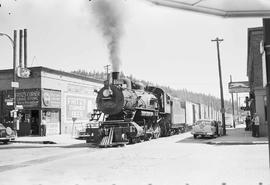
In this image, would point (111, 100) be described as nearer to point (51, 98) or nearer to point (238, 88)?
point (51, 98)

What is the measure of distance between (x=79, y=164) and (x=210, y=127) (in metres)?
15.4

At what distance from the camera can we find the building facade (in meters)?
31.9

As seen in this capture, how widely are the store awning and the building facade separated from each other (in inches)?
1065

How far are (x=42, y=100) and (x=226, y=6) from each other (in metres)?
29.8

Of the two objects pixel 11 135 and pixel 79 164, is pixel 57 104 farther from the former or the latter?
pixel 79 164

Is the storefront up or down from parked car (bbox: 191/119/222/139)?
up

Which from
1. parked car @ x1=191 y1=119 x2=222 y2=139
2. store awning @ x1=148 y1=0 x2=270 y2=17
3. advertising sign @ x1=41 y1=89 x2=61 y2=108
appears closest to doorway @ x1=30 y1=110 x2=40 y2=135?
advertising sign @ x1=41 y1=89 x2=61 y2=108

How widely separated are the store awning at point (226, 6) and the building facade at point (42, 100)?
2706cm

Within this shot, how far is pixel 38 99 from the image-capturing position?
104 ft

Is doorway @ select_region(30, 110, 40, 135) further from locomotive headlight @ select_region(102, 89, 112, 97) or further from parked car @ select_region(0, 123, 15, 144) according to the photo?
locomotive headlight @ select_region(102, 89, 112, 97)

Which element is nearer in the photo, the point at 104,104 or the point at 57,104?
the point at 104,104

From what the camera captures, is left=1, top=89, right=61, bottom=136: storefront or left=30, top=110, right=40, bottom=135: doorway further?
left=30, top=110, right=40, bottom=135: doorway

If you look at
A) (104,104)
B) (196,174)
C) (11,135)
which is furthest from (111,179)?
(11,135)

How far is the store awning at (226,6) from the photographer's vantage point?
126 inches
